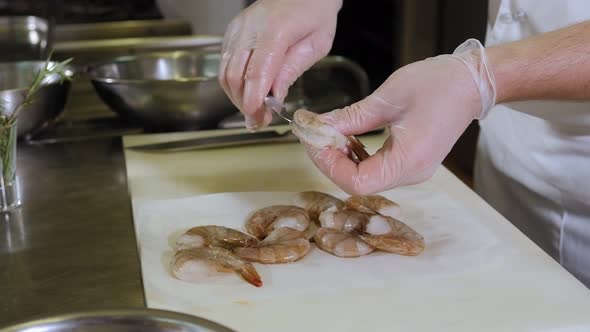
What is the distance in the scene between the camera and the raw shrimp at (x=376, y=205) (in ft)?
4.02

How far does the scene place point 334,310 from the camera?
0.96 metres

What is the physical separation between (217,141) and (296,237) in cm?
54

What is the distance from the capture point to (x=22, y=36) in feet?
8.96

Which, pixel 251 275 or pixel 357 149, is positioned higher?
pixel 357 149

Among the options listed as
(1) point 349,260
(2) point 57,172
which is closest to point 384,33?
(2) point 57,172

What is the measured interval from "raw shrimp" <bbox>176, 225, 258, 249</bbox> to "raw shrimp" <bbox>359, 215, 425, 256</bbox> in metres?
0.18

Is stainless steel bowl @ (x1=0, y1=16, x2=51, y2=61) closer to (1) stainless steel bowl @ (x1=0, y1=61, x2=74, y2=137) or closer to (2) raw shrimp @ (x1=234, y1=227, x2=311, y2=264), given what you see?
(1) stainless steel bowl @ (x1=0, y1=61, x2=74, y2=137)

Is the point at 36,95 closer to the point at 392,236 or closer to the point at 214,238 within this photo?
the point at 214,238

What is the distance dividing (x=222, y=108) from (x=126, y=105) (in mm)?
220

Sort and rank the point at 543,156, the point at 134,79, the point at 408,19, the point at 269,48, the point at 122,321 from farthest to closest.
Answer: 1. the point at 408,19
2. the point at 134,79
3. the point at 543,156
4. the point at 269,48
5. the point at 122,321

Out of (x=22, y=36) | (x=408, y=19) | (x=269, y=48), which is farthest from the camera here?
(x=408, y=19)

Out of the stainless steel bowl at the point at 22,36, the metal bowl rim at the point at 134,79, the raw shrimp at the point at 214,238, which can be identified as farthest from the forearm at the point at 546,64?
the stainless steel bowl at the point at 22,36

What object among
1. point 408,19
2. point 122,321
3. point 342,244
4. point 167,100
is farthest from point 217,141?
point 408,19

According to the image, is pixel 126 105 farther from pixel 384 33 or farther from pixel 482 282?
pixel 384 33
